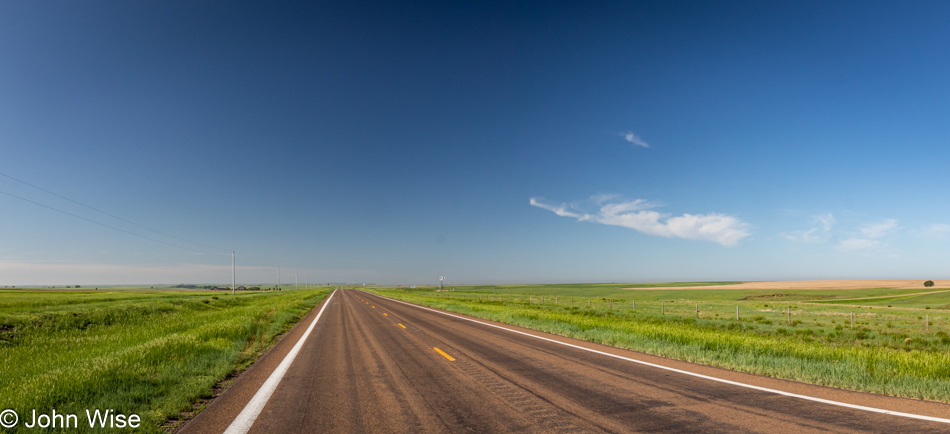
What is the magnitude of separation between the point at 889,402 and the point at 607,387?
392 centimetres

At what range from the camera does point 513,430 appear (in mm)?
4441

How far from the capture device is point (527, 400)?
569 centimetres

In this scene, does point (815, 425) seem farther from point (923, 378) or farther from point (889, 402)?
point (923, 378)

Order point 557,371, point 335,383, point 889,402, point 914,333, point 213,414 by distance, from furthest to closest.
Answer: point 914,333, point 557,371, point 335,383, point 889,402, point 213,414

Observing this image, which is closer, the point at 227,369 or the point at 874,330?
the point at 227,369

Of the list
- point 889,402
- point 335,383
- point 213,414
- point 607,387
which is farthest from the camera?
point 335,383

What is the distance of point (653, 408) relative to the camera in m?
5.32

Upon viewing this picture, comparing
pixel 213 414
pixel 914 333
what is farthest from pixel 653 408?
pixel 914 333

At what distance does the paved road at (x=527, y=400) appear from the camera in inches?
183

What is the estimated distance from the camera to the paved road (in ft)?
15.2

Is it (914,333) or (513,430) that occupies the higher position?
(513,430)

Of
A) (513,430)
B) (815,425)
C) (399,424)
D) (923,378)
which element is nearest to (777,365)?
(923,378)

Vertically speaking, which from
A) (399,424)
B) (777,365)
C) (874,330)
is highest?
(399,424)

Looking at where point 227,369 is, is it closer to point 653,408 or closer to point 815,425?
point 653,408
